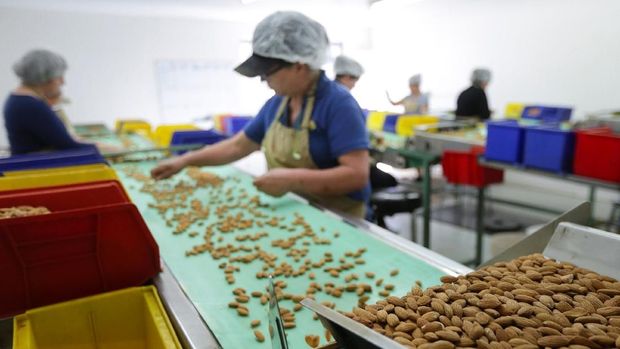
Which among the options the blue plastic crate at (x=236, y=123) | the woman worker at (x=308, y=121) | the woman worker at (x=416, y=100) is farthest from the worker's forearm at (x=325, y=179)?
the woman worker at (x=416, y=100)

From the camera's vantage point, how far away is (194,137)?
9.62 feet

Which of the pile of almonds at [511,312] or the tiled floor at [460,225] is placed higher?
the pile of almonds at [511,312]

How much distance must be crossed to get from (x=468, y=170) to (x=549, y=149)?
0.71 meters

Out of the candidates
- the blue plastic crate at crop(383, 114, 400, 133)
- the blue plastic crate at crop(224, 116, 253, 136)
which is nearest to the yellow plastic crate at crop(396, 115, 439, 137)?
the blue plastic crate at crop(383, 114, 400, 133)

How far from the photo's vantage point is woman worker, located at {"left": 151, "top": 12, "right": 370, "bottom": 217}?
160cm

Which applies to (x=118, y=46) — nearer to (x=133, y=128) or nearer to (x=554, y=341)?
(x=133, y=128)

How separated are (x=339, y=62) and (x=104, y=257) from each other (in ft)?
9.55

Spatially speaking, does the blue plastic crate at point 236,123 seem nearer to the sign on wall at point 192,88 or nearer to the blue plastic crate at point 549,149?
the sign on wall at point 192,88

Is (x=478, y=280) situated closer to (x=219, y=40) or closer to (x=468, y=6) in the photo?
(x=468, y=6)

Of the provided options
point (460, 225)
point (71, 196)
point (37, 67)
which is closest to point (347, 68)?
point (37, 67)

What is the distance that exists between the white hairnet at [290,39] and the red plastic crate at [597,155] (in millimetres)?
1732

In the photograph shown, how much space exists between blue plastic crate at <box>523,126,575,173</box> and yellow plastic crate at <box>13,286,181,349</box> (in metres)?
2.51

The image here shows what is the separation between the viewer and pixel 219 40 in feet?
26.6

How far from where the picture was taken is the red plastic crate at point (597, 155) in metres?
2.32
